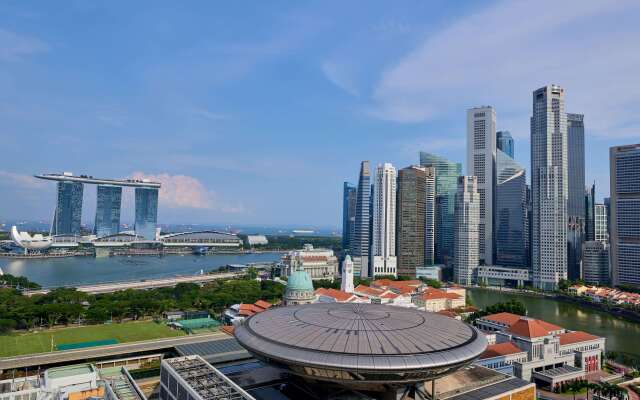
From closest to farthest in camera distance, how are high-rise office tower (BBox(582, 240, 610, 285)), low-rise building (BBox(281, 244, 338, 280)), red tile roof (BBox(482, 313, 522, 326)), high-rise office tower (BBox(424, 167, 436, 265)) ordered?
red tile roof (BBox(482, 313, 522, 326)) < high-rise office tower (BBox(582, 240, 610, 285)) < low-rise building (BBox(281, 244, 338, 280)) < high-rise office tower (BBox(424, 167, 436, 265))

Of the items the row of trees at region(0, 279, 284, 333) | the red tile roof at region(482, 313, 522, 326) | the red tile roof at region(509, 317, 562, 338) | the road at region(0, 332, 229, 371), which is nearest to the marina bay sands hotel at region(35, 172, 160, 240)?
the row of trees at region(0, 279, 284, 333)

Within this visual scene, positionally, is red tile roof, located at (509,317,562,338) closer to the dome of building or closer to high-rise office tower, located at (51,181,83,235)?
the dome of building

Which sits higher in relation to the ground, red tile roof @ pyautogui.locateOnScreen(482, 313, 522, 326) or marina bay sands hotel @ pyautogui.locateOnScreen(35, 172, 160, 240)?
marina bay sands hotel @ pyautogui.locateOnScreen(35, 172, 160, 240)

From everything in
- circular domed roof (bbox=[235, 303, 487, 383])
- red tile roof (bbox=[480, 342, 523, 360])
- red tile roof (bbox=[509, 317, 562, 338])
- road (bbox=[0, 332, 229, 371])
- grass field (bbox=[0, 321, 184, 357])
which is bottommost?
grass field (bbox=[0, 321, 184, 357])

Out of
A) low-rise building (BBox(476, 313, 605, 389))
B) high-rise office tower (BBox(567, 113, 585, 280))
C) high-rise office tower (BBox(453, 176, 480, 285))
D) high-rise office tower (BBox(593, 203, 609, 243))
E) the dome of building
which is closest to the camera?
low-rise building (BBox(476, 313, 605, 389))

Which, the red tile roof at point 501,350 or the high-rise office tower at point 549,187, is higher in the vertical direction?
the high-rise office tower at point 549,187

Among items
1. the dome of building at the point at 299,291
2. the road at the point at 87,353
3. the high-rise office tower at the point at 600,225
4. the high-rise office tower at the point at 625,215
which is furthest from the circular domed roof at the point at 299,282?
the high-rise office tower at the point at 600,225

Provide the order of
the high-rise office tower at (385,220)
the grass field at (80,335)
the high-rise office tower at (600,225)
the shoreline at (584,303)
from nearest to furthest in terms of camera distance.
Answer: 1. the grass field at (80,335)
2. the shoreline at (584,303)
3. the high-rise office tower at (385,220)
4. the high-rise office tower at (600,225)

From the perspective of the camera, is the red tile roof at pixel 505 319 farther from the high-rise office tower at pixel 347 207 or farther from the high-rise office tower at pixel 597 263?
the high-rise office tower at pixel 347 207
